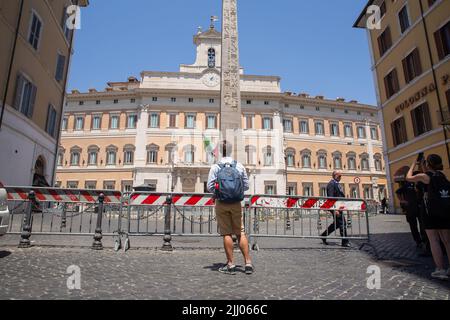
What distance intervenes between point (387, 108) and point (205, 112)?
20174 mm

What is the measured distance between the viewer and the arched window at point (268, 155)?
3318 cm

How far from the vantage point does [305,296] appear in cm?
269

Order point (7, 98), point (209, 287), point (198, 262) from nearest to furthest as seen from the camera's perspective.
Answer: point (209, 287) → point (198, 262) → point (7, 98)

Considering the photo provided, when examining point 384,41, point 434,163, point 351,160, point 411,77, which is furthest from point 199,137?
point 434,163

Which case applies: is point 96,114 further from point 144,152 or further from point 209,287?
point 209,287

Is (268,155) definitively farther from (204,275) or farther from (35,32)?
(204,275)

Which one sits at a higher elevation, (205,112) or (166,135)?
(205,112)

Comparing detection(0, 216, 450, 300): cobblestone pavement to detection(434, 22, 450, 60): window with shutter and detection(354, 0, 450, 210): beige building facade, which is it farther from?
detection(434, 22, 450, 60): window with shutter

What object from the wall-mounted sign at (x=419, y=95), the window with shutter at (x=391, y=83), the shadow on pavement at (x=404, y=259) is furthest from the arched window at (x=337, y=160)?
the shadow on pavement at (x=404, y=259)

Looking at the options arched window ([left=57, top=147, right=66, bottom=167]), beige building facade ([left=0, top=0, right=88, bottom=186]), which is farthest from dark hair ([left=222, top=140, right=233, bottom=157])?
arched window ([left=57, top=147, right=66, bottom=167])

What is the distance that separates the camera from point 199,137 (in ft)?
108

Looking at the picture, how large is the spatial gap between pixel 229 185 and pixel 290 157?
3178 cm

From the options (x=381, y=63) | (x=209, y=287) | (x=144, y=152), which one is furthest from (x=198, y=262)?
(x=144, y=152)
